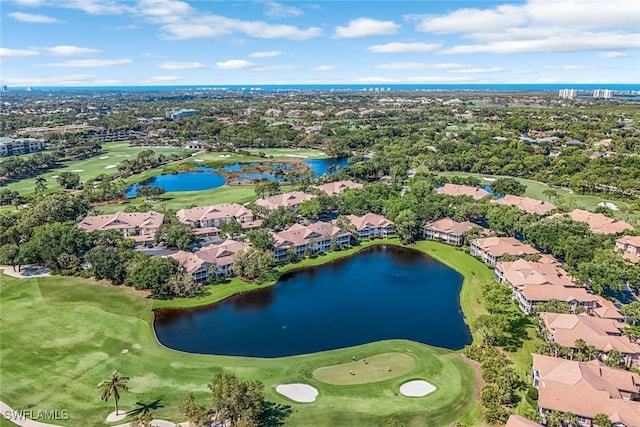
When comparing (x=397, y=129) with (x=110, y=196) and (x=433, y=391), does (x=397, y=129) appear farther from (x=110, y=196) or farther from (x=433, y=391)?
(x=433, y=391)

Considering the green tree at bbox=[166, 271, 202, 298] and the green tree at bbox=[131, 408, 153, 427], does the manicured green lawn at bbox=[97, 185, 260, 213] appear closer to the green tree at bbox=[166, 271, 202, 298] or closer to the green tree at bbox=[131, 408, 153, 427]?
the green tree at bbox=[166, 271, 202, 298]

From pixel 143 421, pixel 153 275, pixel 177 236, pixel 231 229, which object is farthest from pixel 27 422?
pixel 231 229

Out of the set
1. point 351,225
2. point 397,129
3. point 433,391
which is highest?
point 397,129

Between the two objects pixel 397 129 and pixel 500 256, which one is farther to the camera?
pixel 397 129

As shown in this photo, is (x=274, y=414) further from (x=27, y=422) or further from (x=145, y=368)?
(x=27, y=422)

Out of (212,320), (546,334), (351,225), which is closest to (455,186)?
(351,225)

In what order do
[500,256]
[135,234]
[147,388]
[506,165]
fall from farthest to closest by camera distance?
1. [506,165]
2. [135,234]
3. [500,256]
4. [147,388]

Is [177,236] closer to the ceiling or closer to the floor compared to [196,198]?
closer to the ceiling
